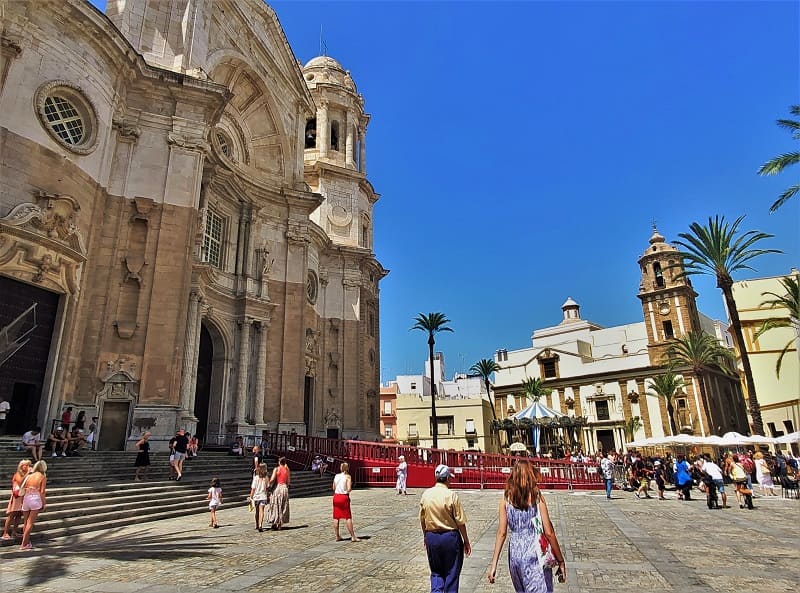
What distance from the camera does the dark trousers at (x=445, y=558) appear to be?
471cm

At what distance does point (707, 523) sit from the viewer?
1185 centimetres

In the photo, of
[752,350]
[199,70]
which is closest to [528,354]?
[752,350]

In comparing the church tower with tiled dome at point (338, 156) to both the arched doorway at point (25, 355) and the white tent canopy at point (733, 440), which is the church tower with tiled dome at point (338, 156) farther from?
the white tent canopy at point (733, 440)

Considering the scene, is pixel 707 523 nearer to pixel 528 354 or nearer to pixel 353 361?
pixel 353 361

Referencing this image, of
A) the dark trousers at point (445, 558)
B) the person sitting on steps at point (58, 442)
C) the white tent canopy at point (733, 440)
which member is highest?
the person sitting on steps at point (58, 442)

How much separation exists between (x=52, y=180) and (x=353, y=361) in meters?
22.3

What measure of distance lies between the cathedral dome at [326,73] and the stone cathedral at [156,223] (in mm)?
9861

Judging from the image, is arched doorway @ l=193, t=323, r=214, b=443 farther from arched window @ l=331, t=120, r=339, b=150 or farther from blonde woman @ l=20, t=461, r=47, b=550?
arched window @ l=331, t=120, r=339, b=150

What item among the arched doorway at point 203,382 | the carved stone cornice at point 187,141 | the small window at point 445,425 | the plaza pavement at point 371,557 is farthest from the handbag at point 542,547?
the small window at point 445,425

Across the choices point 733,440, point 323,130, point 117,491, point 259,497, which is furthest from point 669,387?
point 117,491

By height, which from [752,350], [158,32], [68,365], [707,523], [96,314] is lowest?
[707,523]

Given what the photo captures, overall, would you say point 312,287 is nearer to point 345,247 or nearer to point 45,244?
point 345,247

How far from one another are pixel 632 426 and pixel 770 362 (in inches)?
573

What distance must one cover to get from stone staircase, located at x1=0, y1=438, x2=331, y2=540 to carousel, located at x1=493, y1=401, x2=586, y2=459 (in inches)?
879
